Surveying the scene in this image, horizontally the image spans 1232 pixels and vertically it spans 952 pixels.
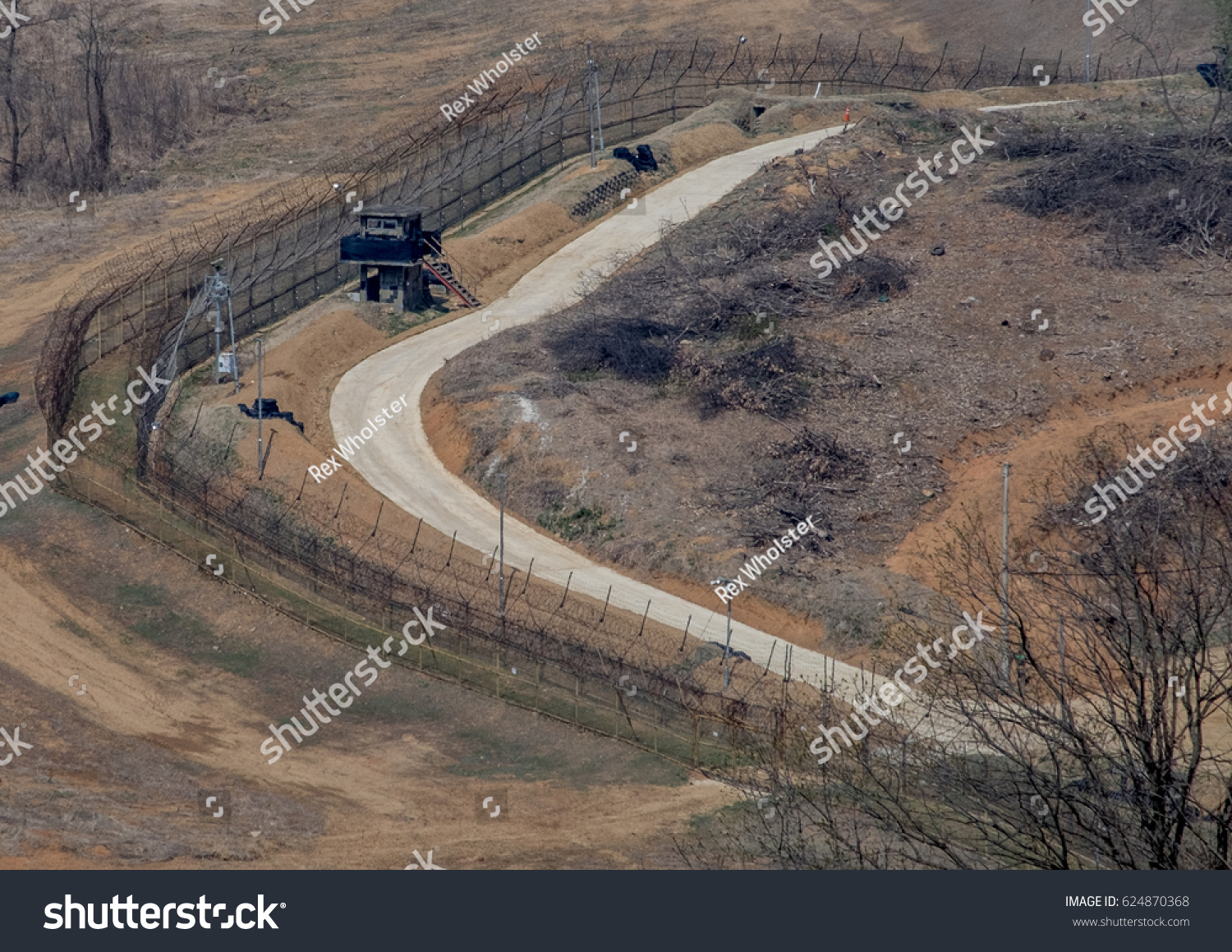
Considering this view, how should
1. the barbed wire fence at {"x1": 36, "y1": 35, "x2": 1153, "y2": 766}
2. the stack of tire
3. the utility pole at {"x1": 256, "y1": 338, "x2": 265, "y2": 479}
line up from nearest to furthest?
the barbed wire fence at {"x1": 36, "y1": 35, "x2": 1153, "y2": 766} < the utility pole at {"x1": 256, "y1": 338, "x2": 265, "y2": 479} < the stack of tire

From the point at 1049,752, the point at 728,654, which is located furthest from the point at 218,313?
the point at 1049,752

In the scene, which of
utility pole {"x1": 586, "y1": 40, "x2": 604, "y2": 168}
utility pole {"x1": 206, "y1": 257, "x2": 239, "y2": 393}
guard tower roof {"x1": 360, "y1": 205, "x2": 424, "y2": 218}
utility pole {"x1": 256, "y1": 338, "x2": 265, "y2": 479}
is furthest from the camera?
utility pole {"x1": 586, "y1": 40, "x2": 604, "y2": 168}

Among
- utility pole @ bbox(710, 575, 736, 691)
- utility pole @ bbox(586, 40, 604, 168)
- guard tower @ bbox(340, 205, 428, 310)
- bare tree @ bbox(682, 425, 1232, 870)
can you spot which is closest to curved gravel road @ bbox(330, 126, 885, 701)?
utility pole @ bbox(710, 575, 736, 691)

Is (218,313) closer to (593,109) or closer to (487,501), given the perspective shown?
(487,501)

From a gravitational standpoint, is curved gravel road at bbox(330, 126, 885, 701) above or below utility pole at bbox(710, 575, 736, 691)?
above

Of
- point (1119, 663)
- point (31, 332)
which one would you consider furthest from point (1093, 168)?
point (1119, 663)

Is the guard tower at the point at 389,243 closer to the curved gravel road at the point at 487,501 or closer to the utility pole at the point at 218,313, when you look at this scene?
the curved gravel road at the point at 487,501

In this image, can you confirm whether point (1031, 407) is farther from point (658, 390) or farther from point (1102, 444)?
point (658, 390)

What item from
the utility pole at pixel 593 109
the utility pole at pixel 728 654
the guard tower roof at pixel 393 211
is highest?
the utility pole at pixel 593 109

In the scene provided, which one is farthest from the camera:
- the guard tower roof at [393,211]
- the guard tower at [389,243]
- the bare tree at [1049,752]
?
the guard tower at [389,243]

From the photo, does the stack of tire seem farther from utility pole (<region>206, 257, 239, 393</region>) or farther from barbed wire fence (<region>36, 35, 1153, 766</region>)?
utility pole (<region>206, 257, 239, 393</region>)

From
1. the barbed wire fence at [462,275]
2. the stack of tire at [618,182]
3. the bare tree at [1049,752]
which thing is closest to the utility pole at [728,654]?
the barbed wire fence at [462,275]
